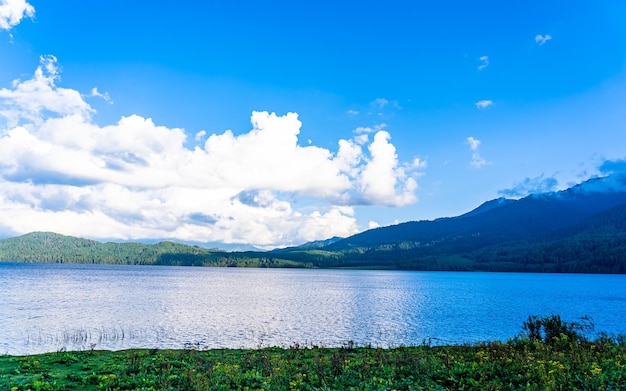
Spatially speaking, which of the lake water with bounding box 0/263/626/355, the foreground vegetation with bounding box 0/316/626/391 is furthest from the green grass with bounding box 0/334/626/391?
the lake water with bounding box 0/263/626/355

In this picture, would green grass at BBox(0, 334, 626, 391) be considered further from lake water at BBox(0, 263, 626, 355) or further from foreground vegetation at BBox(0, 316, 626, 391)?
lake water at BBox(0, 263, 626, 355)

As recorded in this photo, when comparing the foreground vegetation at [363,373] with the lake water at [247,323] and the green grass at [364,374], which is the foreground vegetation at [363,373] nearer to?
the green grass at [364,374]

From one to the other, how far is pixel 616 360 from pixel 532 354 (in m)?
3.33

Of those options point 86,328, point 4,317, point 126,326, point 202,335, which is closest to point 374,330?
point 202,335

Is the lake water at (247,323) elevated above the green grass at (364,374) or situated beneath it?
situated beneath

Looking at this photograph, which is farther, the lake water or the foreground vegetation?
the lake water

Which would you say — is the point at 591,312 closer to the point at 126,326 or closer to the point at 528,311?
the point at 528,311

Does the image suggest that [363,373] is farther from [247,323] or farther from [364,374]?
[247,323]

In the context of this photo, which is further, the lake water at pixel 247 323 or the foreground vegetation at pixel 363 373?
the lake water at pixel 247 323

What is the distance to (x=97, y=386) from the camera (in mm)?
18219

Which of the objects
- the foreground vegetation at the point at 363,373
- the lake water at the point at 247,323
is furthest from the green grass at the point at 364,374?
the lake water at the point at 247,323

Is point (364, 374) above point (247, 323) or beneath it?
above

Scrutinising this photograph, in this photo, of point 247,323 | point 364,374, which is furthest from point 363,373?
point 247,323

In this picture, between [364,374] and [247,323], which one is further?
[247,323]
